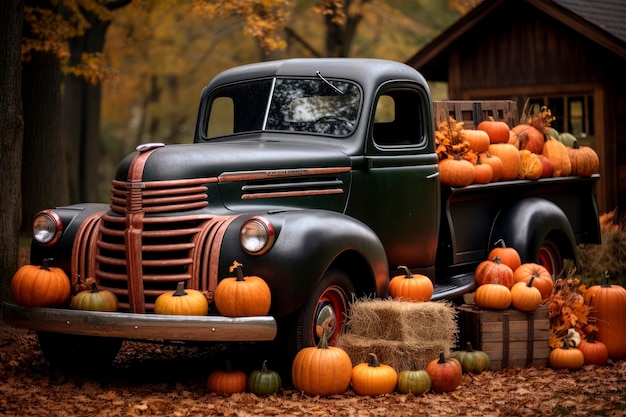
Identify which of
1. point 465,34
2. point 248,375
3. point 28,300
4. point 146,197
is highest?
point 465,34

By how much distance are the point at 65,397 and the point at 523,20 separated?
10.7 metres

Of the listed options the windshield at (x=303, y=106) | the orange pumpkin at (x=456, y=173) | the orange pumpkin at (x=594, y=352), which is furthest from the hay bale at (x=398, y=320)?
the orange pumpkin at (x=456, y=173)

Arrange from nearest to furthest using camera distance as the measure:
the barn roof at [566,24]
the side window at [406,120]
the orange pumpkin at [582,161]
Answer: the side window at [406,120], the orange pumpkin at [582,161], the barn roof at [566,24]

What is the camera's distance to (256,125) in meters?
8.41

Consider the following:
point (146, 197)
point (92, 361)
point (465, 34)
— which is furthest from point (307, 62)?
point (465, 34)

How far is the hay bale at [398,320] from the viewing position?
7258 millimetres

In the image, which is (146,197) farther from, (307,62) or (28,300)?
(307,62)

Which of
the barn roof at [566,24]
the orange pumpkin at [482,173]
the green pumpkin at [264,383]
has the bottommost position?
the green pumpkin at [264,383]

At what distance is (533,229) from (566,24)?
580 cm

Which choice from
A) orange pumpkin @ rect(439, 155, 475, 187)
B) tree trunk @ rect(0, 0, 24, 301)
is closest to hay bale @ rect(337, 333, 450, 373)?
orange pumpkin @ rect(439, 155, 475, 187)

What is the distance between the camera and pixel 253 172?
7.29 m

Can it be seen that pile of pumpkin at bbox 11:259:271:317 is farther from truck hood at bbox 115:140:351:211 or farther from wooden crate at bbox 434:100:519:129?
wooden crate at bbox 434:100:519:129

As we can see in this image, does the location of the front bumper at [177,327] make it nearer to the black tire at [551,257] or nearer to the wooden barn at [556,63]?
the black tire at [551,257]

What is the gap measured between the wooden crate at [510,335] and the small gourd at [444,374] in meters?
0.92
